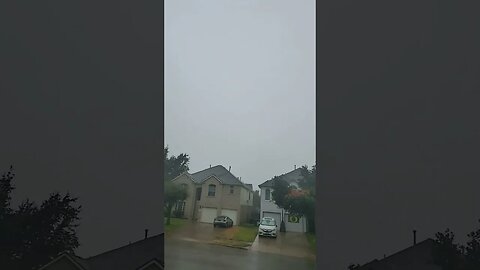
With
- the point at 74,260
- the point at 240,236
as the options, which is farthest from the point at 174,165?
the point at 74,260

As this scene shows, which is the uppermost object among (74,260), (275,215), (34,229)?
(275,215)

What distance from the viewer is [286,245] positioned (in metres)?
1.60

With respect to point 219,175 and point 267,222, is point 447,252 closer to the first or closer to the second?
point 267,222

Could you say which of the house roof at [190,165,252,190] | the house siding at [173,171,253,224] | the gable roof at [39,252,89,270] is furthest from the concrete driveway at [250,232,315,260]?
the gable roof at [39,252,89,270]

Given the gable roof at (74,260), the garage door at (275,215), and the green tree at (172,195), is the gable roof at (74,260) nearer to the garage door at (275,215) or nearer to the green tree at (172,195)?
the green tree at (172,195)

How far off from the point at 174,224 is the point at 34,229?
0.52 meters

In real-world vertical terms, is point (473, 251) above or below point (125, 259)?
above

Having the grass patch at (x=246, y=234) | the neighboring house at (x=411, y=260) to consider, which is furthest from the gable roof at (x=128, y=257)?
the neighboring house at (x=411, y=260)

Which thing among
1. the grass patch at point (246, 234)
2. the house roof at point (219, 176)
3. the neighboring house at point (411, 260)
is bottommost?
the neighboring house at point (411, 260)

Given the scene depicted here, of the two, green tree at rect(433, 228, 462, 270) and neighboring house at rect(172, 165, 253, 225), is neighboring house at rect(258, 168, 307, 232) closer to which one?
neighboring house at rect(172, 165, 253, 225)

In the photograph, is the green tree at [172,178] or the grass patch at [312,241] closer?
the grass patch at [312,241]

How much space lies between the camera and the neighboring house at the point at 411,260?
1.42 metres

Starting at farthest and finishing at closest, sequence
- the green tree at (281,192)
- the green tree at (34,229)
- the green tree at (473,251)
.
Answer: the green tree at (281,192), the green tree at (34,229), the green tree at (473,251)

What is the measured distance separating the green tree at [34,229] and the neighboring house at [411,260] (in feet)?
3.64
